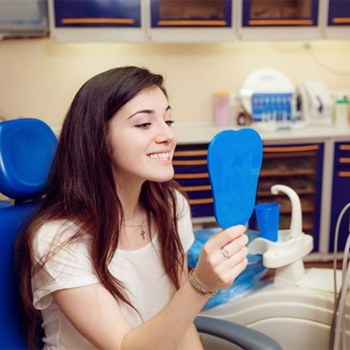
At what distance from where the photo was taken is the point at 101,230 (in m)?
1.14

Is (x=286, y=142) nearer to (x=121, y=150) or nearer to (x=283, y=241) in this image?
(x=283, y=241)

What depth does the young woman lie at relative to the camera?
1042 millimetres

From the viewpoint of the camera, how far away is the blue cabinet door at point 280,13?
3314 mm

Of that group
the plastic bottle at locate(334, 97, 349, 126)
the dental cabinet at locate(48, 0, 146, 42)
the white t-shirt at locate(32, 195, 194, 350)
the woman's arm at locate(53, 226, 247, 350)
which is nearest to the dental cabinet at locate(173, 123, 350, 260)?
the plastic bottle at locate(334, 97, 349, 126)

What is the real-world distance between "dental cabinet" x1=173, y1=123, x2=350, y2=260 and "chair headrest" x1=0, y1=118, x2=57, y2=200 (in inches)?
73.5

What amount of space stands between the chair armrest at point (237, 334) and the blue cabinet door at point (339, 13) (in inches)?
104

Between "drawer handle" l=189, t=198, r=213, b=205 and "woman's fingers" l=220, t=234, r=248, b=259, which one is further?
"drawer handle" l=189, t=198, r=213, b=205

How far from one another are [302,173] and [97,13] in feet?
5.43

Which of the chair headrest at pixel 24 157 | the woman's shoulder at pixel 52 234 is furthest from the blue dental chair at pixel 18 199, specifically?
the woman's shoulder at pixel 52 234

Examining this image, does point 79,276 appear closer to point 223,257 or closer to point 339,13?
point 223,257

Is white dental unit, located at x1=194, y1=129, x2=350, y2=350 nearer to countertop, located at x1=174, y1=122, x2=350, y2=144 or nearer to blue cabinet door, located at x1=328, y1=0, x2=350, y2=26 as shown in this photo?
countertop, located at x1=174, y1=122, x2=350, y2=144

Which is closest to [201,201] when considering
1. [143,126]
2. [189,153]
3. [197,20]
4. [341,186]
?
[189,153]

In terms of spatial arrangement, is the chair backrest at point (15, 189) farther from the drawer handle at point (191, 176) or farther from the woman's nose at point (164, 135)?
the drawer handle at point (191, 176)

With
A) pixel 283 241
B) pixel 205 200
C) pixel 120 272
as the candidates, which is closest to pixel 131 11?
pixel 205 200
